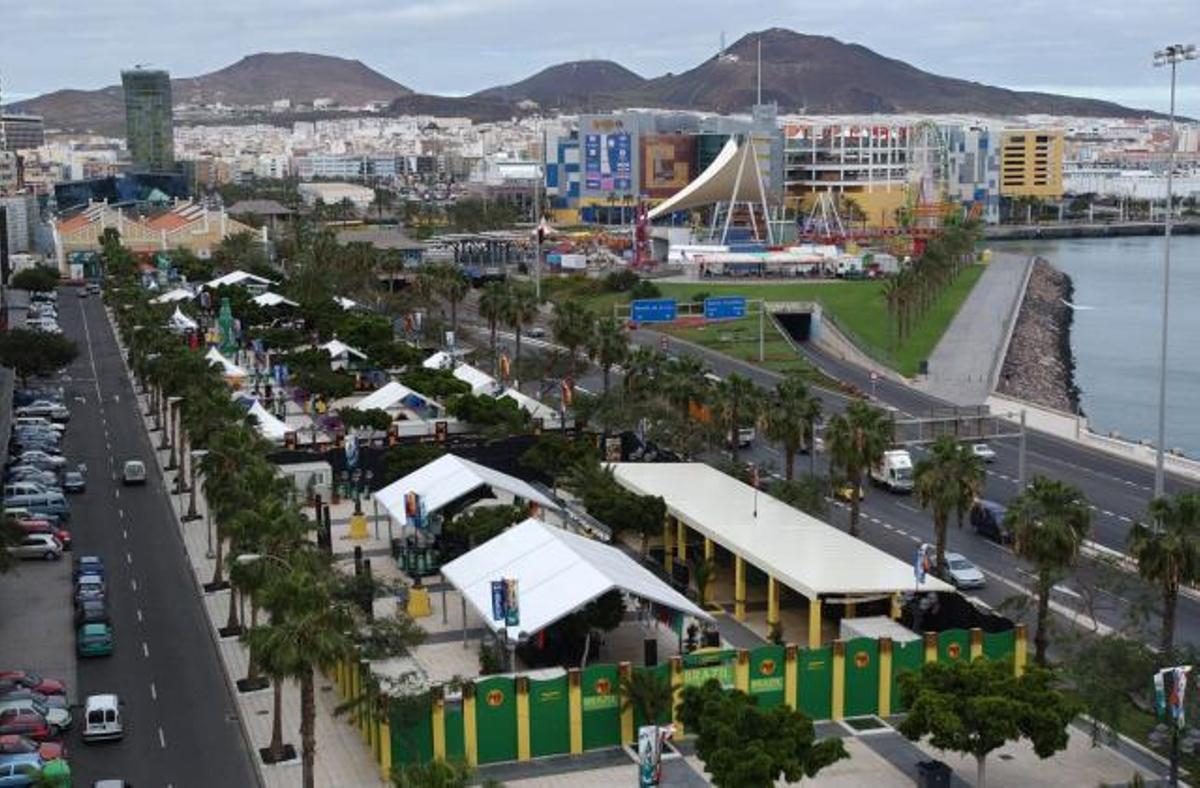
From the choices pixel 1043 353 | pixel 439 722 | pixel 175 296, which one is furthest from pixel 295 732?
pixel 1043 353

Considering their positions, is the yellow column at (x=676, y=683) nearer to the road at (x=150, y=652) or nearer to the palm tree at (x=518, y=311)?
the road at (x=150, y=652)

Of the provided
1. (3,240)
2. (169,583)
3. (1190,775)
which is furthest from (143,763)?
(3,240)

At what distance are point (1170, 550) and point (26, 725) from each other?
2328 centimetres

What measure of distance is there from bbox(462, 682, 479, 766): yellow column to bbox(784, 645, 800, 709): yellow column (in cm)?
659

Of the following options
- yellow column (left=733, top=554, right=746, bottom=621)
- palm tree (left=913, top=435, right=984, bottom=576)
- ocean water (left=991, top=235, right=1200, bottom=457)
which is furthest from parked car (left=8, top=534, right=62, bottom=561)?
ocean water (left=991, top=235, right=1200, bottom=457)

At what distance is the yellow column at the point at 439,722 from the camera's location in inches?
1171

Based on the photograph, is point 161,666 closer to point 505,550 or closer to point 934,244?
point 505,550

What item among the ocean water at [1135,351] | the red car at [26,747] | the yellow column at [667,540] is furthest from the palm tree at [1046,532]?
the ocean water at [1135,351]

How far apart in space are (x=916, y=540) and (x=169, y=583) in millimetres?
22000

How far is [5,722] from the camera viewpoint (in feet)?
102

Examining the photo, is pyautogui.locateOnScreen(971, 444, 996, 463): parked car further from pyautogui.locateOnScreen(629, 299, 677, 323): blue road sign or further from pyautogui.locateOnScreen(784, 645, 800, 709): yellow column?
pyautogui.locateOnScreen(629, 299, 677, 323): blue road sign

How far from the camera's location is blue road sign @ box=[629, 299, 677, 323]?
4168 inches

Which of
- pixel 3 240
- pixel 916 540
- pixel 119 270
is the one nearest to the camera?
pixel 916 540

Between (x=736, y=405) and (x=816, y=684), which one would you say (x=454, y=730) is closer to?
(x=816, y=684)
